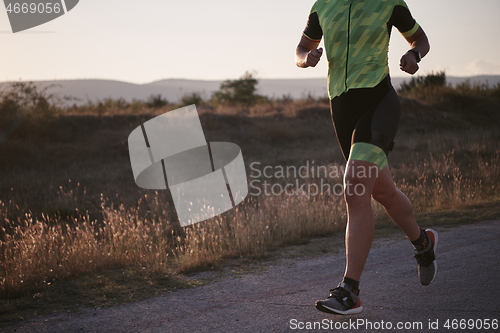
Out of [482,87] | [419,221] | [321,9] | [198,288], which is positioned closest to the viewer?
[321,9]

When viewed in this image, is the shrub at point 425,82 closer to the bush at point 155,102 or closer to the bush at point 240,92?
the bush at point 240,92

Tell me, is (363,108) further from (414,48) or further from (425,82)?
(425,82)

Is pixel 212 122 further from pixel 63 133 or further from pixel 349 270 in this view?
pixel 349 270

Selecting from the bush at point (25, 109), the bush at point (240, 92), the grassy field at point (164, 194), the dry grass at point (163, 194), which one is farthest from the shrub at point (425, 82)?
the bush at point (25, 109)

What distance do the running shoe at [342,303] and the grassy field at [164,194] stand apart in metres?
1.62

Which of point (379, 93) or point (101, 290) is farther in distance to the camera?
point (101, 290)

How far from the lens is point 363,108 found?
3096 mm

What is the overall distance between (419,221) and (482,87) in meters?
23.6

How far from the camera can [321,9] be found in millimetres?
3309

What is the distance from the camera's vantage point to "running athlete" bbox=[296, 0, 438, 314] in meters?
2.88

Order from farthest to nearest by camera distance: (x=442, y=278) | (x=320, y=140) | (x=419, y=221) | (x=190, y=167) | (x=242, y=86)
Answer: (x=242, y=86) → (x=320, y=140) → (x=190, y=167) → (x=419, y=221) → (x=442, y=278)

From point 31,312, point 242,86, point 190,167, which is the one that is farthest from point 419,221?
point 242,86

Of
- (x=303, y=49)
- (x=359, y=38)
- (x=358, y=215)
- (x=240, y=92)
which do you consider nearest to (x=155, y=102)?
(x=240, y=92)

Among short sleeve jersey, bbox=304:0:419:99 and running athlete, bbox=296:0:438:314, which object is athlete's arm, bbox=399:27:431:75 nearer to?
running athlete, bbox=296:0:438:314
